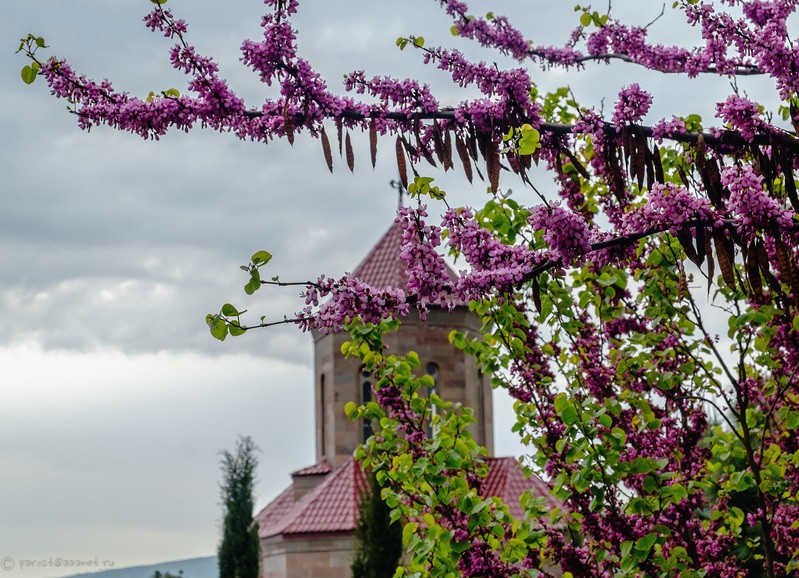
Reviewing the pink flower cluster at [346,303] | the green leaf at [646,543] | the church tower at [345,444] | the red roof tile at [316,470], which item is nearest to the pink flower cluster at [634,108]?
the pink flower cluster at [346,303]

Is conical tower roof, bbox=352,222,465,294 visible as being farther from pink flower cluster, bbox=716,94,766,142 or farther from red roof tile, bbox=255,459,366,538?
pink flower cluster, bbox=716,94,766,142

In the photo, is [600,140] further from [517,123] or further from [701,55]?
[701,55]

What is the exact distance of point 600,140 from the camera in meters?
5.16

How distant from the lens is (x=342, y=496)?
89.4 ft

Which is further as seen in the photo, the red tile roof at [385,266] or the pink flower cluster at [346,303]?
the red tile roof at [385,266]

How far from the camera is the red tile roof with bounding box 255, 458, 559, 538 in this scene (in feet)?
86.1

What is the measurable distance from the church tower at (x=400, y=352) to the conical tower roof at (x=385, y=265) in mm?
29

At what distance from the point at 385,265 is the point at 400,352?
2.96 m

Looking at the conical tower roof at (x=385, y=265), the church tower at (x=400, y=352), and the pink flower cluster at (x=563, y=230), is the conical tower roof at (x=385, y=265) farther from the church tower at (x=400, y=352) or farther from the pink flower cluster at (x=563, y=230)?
the pink flower cluster at (x=563, y=230)

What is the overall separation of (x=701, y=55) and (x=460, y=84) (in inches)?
96.6

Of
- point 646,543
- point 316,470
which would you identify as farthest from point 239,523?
point 646,543

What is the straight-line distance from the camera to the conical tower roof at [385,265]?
2897 cm

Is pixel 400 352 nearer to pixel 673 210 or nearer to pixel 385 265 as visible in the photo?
pixel 385 265

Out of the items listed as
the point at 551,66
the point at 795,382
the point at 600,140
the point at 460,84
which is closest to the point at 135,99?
the point at 460,84
